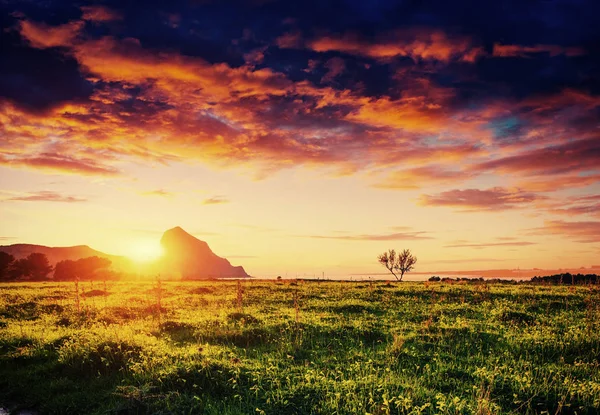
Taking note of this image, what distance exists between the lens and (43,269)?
334 ft

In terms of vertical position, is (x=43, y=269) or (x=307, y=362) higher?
(x=307, y=362)

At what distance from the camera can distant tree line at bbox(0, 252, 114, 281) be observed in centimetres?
9360

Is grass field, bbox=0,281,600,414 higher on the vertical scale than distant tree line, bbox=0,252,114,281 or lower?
higher

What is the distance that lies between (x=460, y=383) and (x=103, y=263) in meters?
110

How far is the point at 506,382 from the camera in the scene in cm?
1163

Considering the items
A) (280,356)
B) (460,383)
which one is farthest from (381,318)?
(460,383)

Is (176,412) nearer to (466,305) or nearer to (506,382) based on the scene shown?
(506,382)

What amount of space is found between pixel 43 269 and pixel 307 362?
108m

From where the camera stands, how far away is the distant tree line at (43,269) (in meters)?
93.6

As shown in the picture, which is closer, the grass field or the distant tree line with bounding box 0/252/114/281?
the grass field

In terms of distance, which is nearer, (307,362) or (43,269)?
→ (307,362)

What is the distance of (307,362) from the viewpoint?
508 inches

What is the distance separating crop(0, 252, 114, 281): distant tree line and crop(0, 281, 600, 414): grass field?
79976 mm

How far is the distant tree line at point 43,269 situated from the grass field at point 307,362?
79976 mm
